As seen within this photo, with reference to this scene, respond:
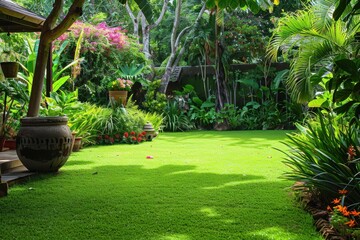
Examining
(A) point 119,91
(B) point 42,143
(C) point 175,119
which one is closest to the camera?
(B) point 42,143

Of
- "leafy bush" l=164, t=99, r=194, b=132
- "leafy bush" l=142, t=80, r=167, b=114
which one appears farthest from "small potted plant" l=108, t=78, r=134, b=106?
"leafy bush" l=164, t=99, r=194, b=132

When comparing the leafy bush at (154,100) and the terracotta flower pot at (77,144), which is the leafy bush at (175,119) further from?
the terracotta flower pot at (77,144)

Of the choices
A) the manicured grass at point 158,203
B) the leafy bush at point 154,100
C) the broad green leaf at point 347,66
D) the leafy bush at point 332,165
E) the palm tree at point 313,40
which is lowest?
the manicured grass at point 158,203

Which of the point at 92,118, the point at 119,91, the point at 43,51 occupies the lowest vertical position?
the point at 92,118

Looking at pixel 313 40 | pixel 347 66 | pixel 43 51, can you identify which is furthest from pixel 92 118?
pixel 347 66

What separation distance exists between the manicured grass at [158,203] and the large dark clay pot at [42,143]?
26 cm

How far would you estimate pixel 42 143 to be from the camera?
492 cm

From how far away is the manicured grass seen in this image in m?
2.90

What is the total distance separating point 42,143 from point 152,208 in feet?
6.84

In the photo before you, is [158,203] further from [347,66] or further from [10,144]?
[10,144]

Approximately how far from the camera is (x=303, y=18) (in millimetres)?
7383

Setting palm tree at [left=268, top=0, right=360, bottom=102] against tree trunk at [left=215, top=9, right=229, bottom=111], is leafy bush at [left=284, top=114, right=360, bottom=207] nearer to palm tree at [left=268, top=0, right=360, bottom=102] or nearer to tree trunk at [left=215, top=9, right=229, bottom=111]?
palm tree at [left=268, top=0, right=360, bottom=102]

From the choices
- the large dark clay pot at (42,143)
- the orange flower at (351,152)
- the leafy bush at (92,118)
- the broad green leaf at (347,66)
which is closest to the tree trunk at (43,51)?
the large dark clay pot at (42,143)

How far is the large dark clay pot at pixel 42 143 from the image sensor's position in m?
4.92
